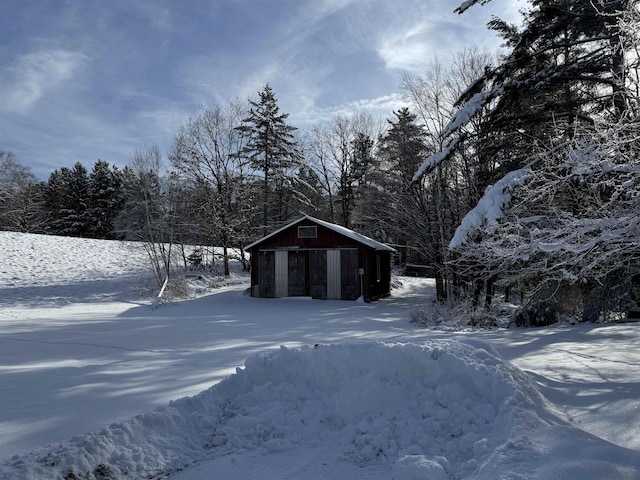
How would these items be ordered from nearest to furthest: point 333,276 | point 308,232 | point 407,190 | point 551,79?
point 551,79
point 407,190
point 333,276
point 308,232

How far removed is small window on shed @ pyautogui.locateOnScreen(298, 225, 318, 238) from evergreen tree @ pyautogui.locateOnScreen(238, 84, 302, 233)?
9.90 meters

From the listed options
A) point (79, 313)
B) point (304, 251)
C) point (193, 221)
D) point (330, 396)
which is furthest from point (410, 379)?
point (193, 221)

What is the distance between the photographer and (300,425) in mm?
4219

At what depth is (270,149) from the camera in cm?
3055

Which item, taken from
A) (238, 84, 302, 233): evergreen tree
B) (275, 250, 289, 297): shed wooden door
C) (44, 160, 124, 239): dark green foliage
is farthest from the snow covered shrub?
(44, 160, 124, 239): dark green foliage

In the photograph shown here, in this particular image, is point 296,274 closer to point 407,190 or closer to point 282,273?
point 282,273

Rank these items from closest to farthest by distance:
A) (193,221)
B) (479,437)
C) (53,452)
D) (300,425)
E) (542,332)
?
1. (53,452)
2. (479,437)
3. (300,425)
4. (542,332)
5. (193,221)

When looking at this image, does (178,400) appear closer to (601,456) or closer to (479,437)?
(479,437)

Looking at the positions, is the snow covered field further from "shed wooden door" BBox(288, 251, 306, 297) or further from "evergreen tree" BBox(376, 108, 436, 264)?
"shed wooden door" BBox(288, 251, 306, 297)

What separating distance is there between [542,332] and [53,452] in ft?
29.3

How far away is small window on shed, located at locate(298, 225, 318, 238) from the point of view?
65.8 feet

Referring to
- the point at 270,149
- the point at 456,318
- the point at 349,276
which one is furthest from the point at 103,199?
the point at 456,318

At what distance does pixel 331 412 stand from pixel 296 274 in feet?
52.4

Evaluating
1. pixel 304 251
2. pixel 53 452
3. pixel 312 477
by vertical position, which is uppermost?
pixel 304 251
